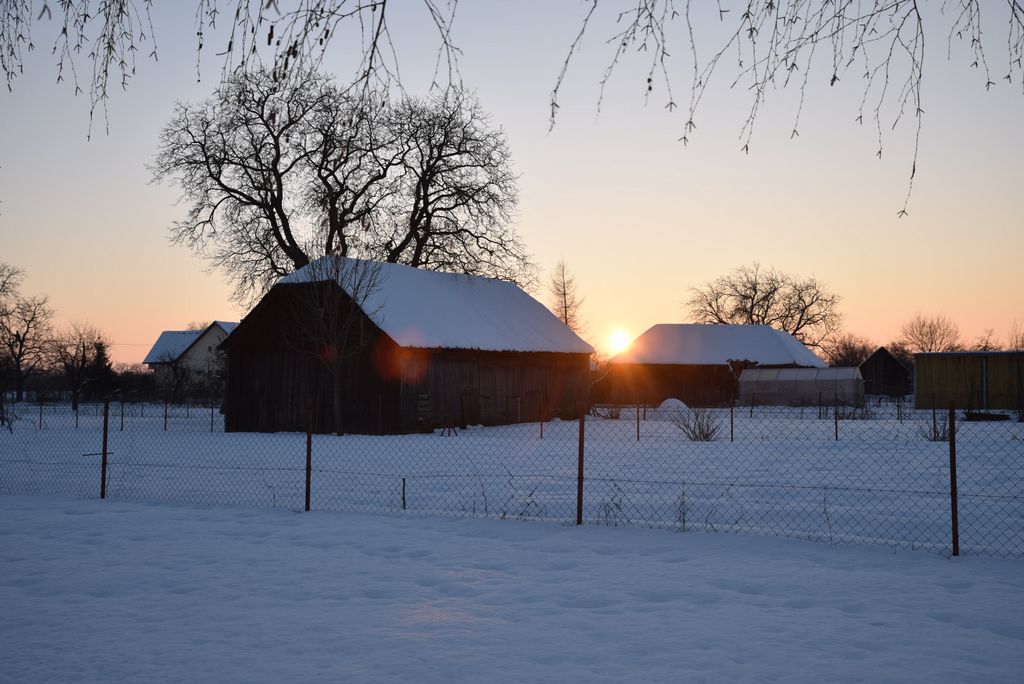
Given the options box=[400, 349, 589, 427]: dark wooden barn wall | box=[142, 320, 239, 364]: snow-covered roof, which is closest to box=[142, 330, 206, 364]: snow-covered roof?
box=[142, 320, 239, 364]: snow-covered roof

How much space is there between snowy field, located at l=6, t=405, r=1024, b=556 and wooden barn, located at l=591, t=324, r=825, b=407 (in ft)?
91.4

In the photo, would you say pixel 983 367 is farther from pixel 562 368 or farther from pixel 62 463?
pixel 62 463

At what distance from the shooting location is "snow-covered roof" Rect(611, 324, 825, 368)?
2217 inches

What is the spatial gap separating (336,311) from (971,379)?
33403 millimetres

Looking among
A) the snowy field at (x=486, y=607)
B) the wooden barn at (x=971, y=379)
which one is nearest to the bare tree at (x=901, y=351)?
the wooden barn at (x=971, y=379)

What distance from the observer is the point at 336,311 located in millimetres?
26094

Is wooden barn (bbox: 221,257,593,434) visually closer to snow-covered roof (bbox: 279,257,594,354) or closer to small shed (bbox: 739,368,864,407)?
snow-covered roof (bbox: 279,257,594,354)

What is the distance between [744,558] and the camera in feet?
27.3

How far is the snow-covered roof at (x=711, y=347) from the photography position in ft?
185

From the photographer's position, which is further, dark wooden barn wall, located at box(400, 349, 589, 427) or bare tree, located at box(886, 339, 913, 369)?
bare tree, located at box(886, 339, 913, 369)

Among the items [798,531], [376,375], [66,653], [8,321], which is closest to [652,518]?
[798,531]

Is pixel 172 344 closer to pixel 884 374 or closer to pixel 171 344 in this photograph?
pixel 171 344

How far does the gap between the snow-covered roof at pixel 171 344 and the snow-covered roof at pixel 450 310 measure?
6071 centimetres

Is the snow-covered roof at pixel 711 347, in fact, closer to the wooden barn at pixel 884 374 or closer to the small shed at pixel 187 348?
the wooden barn at pixel 884 374
